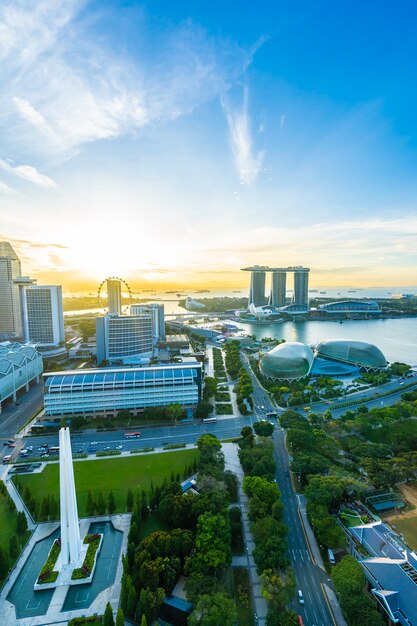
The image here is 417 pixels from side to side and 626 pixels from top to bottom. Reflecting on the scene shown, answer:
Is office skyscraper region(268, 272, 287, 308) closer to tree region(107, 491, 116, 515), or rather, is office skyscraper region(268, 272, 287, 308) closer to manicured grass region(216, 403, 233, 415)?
manicured grass region(216, 403, 233, 415)

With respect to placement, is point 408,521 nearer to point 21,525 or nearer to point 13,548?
point 13,548

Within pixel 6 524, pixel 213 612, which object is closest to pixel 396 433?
pixel 213 612

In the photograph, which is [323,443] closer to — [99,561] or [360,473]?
[360,473]

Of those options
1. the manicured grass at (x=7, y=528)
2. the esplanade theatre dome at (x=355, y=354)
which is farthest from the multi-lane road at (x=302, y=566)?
the esplanade theatre dome at (x=355, y=354)

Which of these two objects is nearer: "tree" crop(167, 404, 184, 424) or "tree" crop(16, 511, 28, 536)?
"tree" crop(16, 511, 28, 536)

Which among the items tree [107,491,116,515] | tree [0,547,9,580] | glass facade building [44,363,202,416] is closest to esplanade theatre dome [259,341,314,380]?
glass facade building [44,363,202,416]

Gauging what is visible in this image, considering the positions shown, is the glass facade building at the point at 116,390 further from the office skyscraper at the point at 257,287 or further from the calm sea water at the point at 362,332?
the office skyscraper at the point at 257,287
